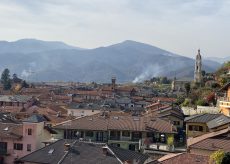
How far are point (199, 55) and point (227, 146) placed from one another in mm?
109852

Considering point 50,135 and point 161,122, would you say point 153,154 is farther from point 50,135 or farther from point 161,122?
point 50,135

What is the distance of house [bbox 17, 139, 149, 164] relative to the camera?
37031 mm

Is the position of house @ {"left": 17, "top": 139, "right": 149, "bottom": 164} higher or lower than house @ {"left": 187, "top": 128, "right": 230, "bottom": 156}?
lower

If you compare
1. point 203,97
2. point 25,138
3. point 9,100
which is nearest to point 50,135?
point 25,138

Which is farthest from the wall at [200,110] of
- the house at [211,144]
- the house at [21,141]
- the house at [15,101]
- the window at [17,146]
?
the house at [15,101]

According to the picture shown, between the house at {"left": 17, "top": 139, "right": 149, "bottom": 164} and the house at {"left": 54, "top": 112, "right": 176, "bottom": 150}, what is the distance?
9.69 m

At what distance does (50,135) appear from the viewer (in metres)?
52.6

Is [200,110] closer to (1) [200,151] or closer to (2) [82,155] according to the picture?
(1) [200,151]

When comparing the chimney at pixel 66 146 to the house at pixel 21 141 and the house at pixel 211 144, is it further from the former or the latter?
the house at pixel 21 141

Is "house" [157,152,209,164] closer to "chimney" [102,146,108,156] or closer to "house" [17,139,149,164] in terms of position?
"house" [17,139,149,164]

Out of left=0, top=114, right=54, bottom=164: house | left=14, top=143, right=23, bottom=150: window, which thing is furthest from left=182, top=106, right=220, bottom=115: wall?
left=14, top=143, right=23, bottom=150: window

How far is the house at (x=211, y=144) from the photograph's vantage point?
3472cm

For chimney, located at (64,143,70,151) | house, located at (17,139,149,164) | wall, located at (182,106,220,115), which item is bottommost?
house, located at (17,139,149,164)

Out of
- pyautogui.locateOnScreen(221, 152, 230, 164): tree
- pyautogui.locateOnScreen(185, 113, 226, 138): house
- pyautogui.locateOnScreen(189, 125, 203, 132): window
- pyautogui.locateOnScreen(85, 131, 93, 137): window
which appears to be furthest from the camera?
pyautogui.locateOnScreen(85, 131, 93, 137): window
